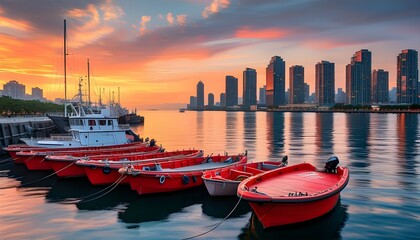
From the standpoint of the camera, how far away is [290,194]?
1402 centimetres

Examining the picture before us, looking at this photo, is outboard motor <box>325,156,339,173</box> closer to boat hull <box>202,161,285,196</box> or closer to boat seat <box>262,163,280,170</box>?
boat seat <box>262,163,280,170</box>

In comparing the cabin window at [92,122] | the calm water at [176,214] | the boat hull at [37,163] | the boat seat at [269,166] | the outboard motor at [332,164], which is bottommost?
the calm water at [176,214]

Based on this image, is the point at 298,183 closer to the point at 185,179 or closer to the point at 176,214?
the point at 176,214

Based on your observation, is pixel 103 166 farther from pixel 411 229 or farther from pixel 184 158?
pixel 411 229

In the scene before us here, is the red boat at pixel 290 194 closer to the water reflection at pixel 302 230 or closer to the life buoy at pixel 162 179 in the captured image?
the water reflection at pixel 302 230

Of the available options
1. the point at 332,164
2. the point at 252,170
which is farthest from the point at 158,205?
the point at 332,164

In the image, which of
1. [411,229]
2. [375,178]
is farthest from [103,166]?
[375,178]

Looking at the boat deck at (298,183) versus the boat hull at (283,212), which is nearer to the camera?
the boat hull at (283,212)

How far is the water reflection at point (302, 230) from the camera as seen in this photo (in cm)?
1430

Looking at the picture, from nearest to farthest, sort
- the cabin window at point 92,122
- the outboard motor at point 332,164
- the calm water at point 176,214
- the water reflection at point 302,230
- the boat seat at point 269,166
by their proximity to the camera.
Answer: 1. the water reflection at point 302,230
2. the calm water at point 176,214
3. the outboard motor at point 332,164
4. the boat seat at point 269,166
5. the cabin window at point 92,122

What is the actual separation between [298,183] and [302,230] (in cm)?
314

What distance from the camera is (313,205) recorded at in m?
14.8

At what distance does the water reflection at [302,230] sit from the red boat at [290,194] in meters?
0.35

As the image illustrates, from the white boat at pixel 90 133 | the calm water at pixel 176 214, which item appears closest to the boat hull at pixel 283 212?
the calm water at pixel 176 214
